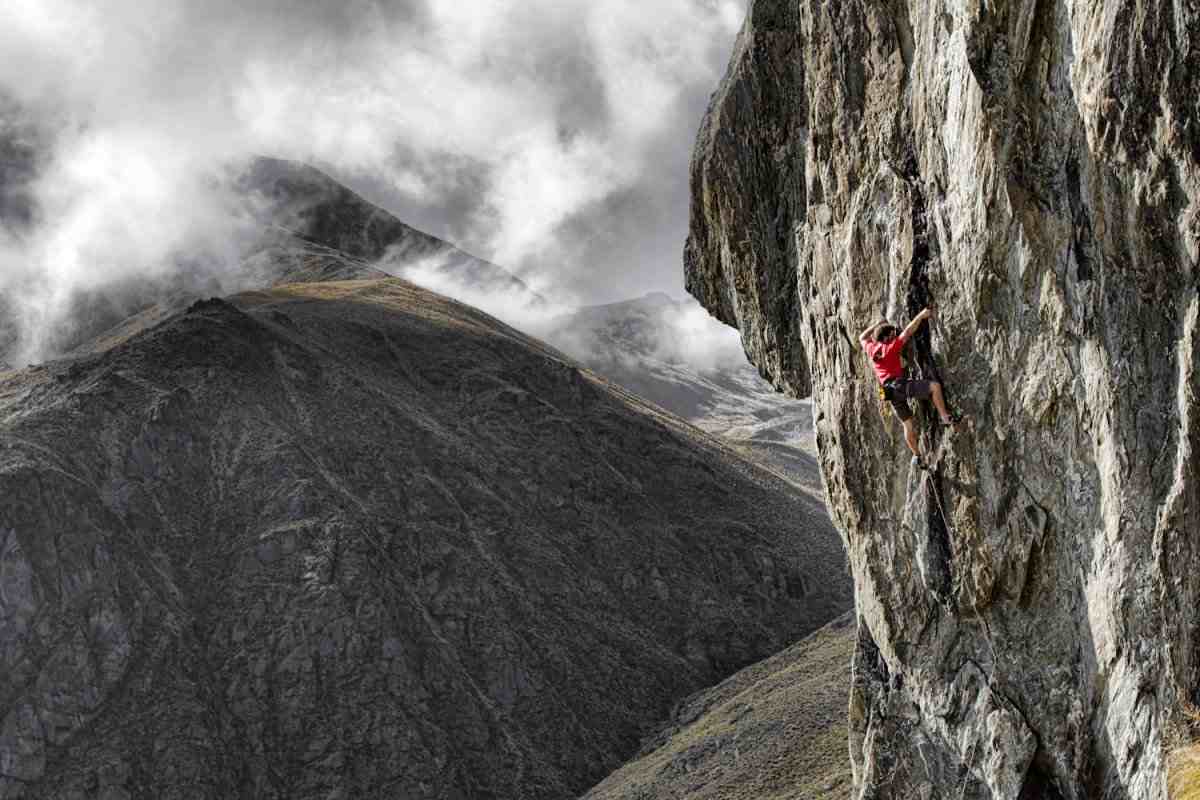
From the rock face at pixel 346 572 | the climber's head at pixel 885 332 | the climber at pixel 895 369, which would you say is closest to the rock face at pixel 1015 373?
the climber at pixel 895 369

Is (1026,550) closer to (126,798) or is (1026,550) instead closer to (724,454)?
(126,798)

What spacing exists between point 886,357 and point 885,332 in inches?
16.8

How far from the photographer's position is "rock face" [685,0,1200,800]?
48.0 ft

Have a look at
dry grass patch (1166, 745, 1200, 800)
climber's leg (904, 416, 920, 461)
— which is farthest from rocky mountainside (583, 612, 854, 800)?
dry grass patch (1166, 745, 1200, 800)

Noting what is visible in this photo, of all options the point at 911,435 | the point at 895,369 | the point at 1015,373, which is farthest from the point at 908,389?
the point at 1015,373

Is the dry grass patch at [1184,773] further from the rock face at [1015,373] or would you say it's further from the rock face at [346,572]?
the rock face at [346,572]

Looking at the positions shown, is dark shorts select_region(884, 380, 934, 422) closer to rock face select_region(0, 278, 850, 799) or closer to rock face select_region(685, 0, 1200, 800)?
rock face select_region(685, 0, 1200, 800)

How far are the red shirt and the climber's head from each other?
0.09 meters

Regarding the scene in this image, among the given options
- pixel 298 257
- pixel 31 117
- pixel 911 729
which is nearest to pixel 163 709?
pixel 911 729

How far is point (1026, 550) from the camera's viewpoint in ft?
57.6

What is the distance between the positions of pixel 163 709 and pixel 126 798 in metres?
4.70

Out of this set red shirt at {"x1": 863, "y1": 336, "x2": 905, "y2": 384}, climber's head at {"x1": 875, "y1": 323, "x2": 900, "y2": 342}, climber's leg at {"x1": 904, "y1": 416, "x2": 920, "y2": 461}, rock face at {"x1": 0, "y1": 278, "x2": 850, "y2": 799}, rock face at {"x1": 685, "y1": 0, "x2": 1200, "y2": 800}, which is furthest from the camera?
rock face at {"x1": 0, "y1": 278, "x2": 850, "y2": 799}

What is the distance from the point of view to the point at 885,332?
59.5 ft

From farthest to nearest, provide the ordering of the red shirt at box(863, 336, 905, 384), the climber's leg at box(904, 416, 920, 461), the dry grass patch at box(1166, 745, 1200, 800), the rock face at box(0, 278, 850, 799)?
the rock face at box(0, 278, 850, 799)
the climber's leg at box(904, 416, 920, 461)
the red shirt at box(863, 336, 905, 384)
the dry grass patch at box(1166, 745, 1200, 800)
